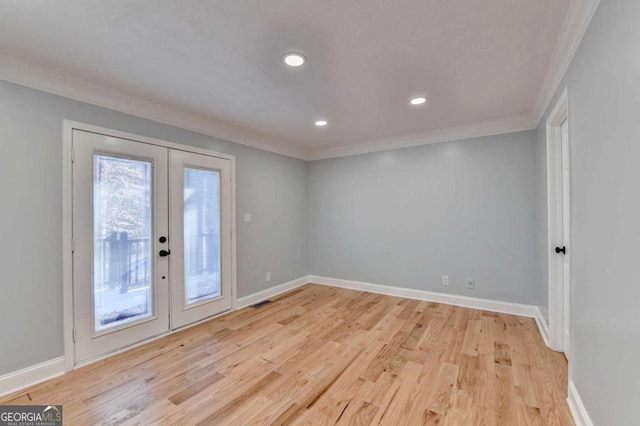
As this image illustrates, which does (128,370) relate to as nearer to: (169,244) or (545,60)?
(169,244)

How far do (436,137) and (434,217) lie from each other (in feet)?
3.74

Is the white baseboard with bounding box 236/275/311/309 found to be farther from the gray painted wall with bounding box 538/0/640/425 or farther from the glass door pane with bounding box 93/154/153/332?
the gray painted wall with bounding box 538/0/640/425

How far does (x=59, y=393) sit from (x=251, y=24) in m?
2.94

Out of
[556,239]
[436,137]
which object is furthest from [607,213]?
[436,137]

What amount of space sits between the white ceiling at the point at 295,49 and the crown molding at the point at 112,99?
29 mm

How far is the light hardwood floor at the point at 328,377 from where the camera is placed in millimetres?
1817

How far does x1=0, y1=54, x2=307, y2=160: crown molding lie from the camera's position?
83.0 inches

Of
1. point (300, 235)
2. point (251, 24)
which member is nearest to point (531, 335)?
point (300, 235)

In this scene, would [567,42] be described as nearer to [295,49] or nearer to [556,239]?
[556,239]

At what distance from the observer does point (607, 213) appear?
4.42ft

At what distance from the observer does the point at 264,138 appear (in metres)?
4.18

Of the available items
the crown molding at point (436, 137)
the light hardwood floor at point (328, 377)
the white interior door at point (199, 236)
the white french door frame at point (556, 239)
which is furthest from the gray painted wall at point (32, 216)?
the white french door frame at point (556, 239)

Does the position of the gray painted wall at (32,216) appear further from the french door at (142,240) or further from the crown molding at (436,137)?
the crown molding at (436,137)

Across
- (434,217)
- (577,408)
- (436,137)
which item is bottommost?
(577,408)
